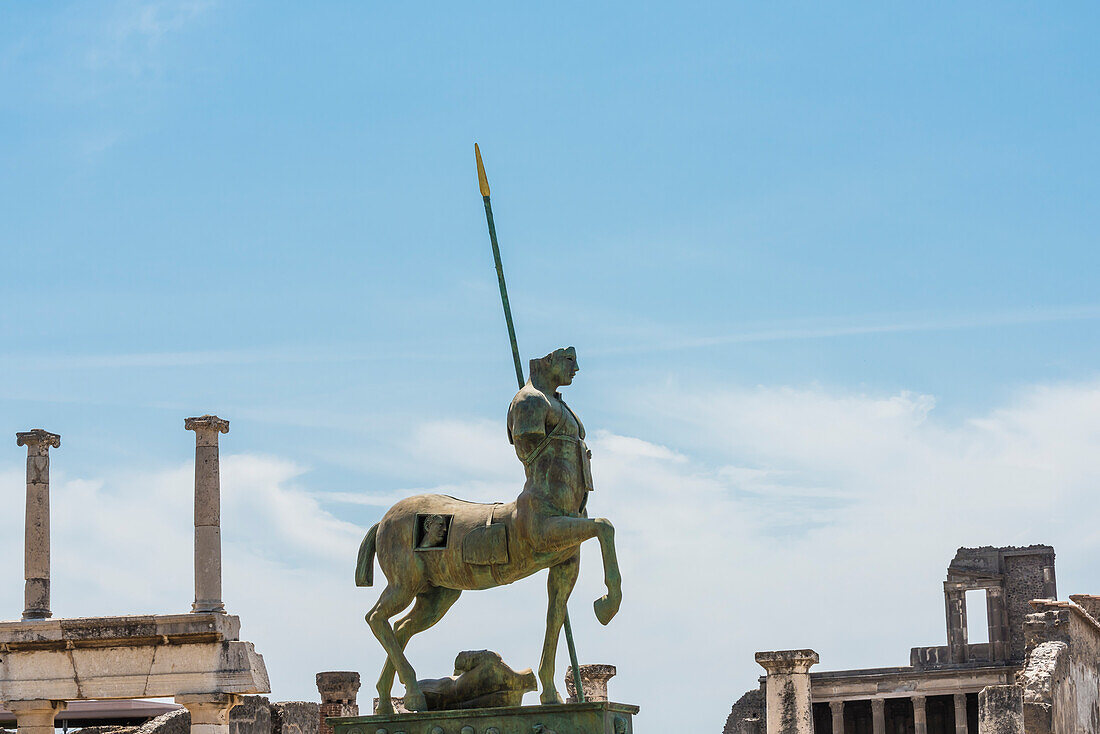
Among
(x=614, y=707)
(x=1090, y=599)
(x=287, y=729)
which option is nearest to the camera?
(x=614, y=707)

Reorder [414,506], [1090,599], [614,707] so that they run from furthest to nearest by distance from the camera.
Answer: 1. [1090,599]
2. [414,506]
3. [614,707]

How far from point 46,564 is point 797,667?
9587 millimetres

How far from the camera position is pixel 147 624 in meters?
20.7

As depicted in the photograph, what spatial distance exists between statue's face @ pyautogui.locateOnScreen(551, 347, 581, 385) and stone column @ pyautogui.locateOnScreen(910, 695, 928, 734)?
31586mm

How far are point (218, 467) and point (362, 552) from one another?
11167 mm

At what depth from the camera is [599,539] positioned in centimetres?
975

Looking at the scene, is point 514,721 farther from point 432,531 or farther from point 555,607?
point 432,531

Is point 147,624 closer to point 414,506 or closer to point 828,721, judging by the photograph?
point 414,506

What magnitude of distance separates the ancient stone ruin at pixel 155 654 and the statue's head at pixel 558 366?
37.3ft

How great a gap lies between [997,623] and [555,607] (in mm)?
36654

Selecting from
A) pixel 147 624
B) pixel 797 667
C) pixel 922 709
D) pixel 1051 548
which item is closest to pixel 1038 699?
pixel 797 667

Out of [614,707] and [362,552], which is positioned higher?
[362,552]

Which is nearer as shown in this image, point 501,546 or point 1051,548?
point 501,546

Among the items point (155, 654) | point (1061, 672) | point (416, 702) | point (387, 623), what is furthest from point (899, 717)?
point (416, 702)
